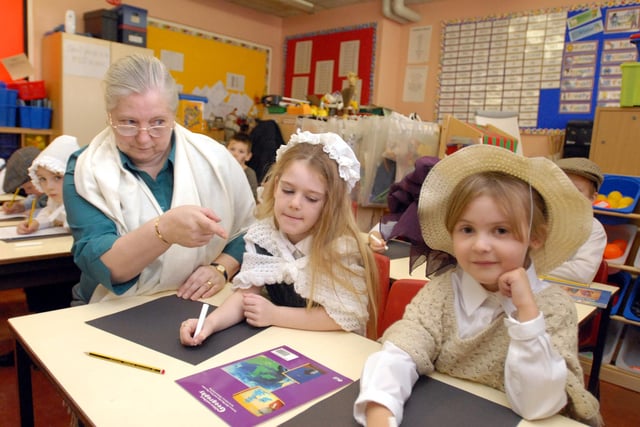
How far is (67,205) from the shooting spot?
4.64 ft

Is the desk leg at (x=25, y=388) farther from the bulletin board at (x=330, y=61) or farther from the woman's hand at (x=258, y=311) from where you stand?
the bulletin board at (x=330, y=61)

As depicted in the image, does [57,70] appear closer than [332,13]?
Yes

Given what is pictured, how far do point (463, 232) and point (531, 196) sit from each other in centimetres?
15

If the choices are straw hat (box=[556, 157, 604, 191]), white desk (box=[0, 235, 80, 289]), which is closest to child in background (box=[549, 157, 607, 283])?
straw hat (box=[556, 157, 604, 191])

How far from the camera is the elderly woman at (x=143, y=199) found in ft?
4.12

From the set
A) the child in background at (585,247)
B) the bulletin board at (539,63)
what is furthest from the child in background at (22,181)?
the bulletin board at (539,63)

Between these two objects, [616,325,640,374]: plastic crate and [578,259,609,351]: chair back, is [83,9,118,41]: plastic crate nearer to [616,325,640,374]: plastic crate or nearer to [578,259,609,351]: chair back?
[578,259,609,351]: chair back

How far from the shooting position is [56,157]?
7.78 ft

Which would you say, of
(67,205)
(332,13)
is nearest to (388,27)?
(332,13)

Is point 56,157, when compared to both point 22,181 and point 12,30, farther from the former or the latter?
point 12,30

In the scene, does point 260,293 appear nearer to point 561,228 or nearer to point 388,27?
point 561,228

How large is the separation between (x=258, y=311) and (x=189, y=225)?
29 centimetres

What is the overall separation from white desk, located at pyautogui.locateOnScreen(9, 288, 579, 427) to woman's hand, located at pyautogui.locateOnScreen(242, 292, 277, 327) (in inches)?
1.3

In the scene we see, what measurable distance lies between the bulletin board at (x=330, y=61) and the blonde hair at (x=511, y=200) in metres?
4.76
